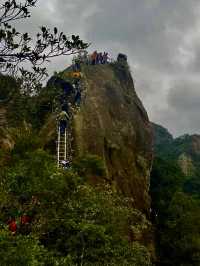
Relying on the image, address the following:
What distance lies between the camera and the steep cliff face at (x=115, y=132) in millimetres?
58266

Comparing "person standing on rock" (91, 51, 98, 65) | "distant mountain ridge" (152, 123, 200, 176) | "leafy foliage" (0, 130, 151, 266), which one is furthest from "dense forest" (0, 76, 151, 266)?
"distant mountain ridge" (152, 123, 200, 176)

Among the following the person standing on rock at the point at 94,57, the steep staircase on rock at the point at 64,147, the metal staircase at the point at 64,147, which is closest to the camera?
the metal staircase at the point at 64,147

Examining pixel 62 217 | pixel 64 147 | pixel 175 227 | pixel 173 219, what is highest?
pixel 64 147

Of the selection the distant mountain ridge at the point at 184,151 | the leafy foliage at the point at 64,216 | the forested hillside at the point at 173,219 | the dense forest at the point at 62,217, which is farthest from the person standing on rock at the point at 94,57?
the distant mountain ridge at the point at 184,151

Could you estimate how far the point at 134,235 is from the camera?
54781 millimetres

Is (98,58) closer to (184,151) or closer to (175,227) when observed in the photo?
(175,227)

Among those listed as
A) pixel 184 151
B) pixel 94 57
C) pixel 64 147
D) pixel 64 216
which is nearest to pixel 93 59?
pixel 94 57

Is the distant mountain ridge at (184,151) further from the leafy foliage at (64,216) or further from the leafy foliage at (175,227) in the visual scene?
the leafy foliage at (64,216)

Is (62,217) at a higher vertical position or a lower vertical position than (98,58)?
lower

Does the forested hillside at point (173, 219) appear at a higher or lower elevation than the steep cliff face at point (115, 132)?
lower

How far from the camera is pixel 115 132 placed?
205 feet

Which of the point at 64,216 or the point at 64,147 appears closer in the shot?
the point at 64,216

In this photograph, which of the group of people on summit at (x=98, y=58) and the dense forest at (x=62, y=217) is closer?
the dense forest at (x=62, y=217)

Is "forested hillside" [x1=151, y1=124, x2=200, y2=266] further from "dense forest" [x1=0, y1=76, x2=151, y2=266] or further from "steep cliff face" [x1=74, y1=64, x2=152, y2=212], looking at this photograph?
"dense forest" [x1=0, y1=76, x2=151, y2=266]
